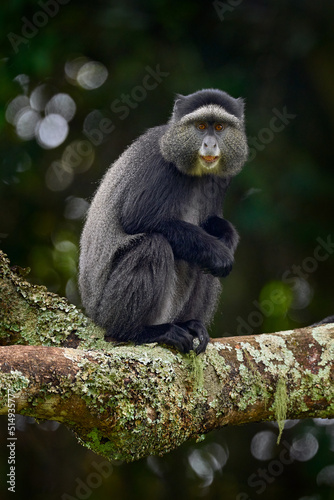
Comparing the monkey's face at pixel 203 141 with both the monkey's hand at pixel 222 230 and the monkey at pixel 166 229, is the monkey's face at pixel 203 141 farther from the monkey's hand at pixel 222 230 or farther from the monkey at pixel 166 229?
the monkey's hand at pixel 222 230

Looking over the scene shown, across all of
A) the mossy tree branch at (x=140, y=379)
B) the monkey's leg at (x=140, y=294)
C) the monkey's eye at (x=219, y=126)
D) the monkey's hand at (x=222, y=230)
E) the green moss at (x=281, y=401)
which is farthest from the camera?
the monkey's hand at (x=222, y=230)

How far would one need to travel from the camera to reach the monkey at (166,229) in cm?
714

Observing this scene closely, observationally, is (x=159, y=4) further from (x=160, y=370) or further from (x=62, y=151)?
(x=160, y=370)

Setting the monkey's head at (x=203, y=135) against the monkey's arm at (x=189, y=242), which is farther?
the monkey's head at (x=203, y=135)

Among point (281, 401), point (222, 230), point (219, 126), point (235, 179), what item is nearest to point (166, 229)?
point (222, 230)

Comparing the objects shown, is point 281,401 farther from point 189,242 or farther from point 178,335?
point 189,242

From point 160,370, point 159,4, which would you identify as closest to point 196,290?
point 160,370

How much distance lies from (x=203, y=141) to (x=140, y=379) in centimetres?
329

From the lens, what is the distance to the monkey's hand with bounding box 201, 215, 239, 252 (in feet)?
27.2

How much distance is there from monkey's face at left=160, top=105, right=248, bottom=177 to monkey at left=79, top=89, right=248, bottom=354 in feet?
0.04

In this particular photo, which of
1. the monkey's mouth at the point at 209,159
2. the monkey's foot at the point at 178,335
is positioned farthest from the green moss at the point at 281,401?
the monkey's mouth at the point at 209,159

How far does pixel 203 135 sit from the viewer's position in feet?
26.2

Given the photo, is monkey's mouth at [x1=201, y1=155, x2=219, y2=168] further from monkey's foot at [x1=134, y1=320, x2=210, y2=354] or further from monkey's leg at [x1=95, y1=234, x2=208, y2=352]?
monkey's foot at [x1=134, y1=320, x2=210, y2=354]

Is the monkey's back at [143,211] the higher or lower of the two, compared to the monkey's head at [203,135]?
lower
